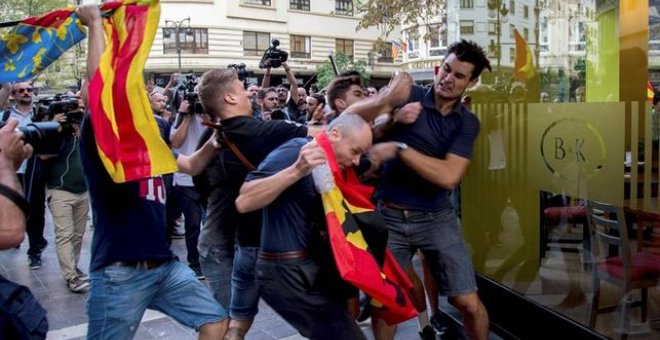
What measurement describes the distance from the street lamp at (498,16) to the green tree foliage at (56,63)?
16363 millimetres

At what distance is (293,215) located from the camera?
2.77 meters

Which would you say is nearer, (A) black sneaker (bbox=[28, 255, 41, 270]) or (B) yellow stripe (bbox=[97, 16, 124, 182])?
(B) yellow stripe (bbox=[97, 16, 124, 182])

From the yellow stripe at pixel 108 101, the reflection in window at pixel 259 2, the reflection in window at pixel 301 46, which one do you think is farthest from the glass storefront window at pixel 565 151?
the reflection in window at pixel 301 46

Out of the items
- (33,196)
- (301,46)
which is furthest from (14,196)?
(301,46)

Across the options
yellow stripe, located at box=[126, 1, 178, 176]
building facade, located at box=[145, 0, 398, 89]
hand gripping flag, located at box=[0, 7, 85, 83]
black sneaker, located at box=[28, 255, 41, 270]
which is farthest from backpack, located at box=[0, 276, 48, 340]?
building facade, located at box=[145, 0, 398, 89]

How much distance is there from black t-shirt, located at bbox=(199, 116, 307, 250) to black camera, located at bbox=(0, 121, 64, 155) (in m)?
1.03

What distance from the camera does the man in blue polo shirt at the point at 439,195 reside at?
146 inches

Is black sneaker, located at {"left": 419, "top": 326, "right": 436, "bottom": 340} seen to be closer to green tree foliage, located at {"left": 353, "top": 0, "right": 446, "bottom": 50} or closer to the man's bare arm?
the man's bare arm

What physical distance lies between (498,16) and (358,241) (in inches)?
99.1

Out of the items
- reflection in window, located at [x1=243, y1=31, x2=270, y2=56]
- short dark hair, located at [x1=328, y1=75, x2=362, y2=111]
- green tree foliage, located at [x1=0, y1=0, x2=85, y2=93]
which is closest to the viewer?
short dark hair, located at [x1=328, y1=75, x2=362, y2=111]

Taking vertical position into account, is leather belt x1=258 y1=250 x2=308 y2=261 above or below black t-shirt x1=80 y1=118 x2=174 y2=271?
below

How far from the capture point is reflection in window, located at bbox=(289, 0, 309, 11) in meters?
36.2

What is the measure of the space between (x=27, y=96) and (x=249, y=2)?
28.9 meters

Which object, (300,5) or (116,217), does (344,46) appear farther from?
(116,217)
